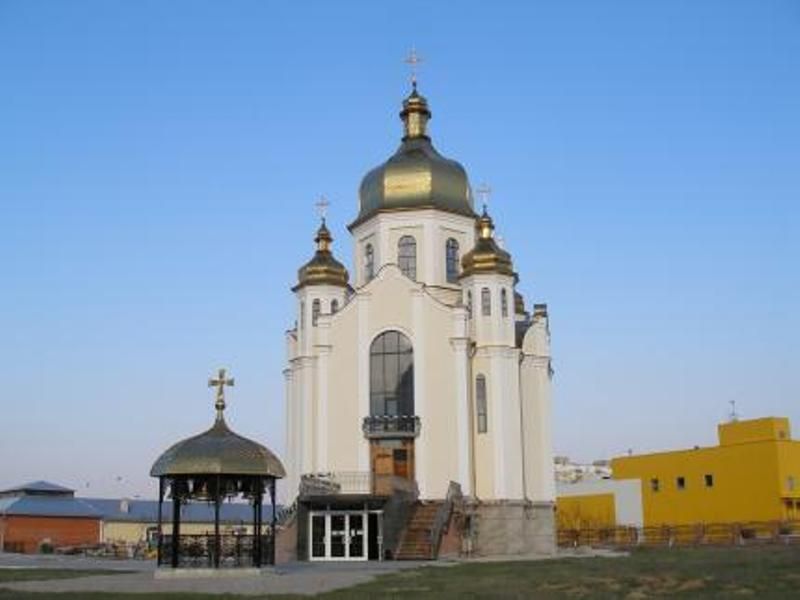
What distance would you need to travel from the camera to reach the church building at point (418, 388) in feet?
111

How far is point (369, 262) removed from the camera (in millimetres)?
41969

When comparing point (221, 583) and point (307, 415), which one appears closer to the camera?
point (221, 583)

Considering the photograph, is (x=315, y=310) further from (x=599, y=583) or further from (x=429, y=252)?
(x=599, y=583)

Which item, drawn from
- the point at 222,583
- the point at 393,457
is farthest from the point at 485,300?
the point at 222,583

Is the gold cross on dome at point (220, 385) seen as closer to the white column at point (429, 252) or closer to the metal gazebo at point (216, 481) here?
the metal gazebo at point (216, 481)

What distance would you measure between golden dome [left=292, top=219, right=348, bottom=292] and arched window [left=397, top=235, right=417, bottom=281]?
227cm

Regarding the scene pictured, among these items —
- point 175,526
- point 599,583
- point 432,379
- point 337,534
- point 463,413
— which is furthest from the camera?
point 432,379

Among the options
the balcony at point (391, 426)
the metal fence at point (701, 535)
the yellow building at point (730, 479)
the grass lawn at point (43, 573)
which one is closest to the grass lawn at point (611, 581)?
the grass lawn at point (43, 573)

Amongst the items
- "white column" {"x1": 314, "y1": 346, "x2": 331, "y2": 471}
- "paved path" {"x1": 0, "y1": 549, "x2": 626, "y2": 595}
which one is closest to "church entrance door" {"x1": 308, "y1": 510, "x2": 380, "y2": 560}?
"white column" {"x1": 314, "y1": 346, "x2": 331, "y2": 471}

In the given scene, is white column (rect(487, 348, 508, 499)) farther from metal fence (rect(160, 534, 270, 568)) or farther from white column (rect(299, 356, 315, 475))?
metal fence (rect(160, 534, 270, 568))

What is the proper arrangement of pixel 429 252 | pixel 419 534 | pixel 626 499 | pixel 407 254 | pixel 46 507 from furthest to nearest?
pixel 46 507, pixel 626 499, pixel 407 254, pixel 429 252, pixel 419 534

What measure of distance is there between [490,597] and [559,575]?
4.45 meters

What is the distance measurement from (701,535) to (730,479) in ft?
44.2

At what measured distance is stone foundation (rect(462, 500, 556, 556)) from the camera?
3491 cm
